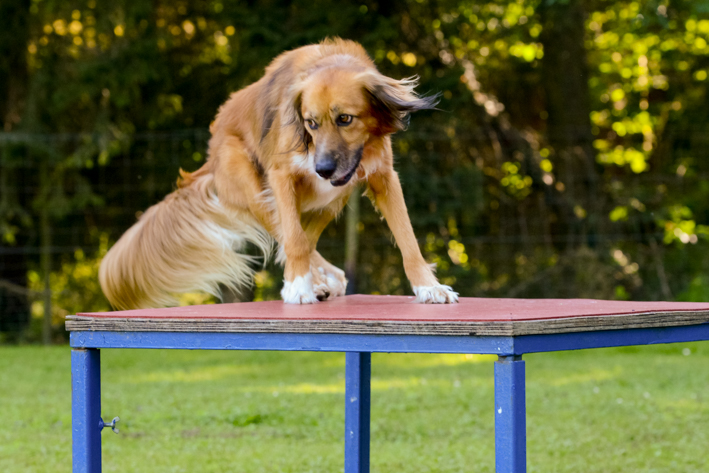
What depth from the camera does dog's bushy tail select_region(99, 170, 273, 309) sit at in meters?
3.42

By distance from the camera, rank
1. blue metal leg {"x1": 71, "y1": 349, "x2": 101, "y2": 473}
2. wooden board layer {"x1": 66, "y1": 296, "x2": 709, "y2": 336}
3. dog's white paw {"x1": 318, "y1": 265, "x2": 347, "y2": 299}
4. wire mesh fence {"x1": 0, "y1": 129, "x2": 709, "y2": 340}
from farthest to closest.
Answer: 1. wire mesh fence {"x1": 0, "y1": 129, "x2": 709, "y2": 340}
2. dog's white paw {"x1": 318, "y1": 265, "x2": 347, "y2": 299}
3. blue metal leg {"x1": 71, "y1": 349, "x2": 101, "y2": 473}
4. wooden board layer {"x1": 66, "y1": 296, "x2": 709, "y2": 336}

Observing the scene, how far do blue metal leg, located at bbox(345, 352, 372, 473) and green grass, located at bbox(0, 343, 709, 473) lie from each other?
0.92 metres

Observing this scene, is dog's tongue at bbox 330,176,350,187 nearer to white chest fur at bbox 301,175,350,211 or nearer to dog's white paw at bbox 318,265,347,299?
white chest fur at bbox 301,175,350,211

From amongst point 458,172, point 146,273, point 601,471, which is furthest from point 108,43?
point 601,471

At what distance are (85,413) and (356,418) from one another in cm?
117

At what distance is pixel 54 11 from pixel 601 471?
821cm

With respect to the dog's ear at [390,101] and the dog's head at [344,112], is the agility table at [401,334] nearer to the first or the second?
the dog's head at [344,112]

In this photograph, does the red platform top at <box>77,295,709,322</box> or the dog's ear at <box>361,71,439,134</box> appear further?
the dog's ear at <box>361,71,439,134</box>

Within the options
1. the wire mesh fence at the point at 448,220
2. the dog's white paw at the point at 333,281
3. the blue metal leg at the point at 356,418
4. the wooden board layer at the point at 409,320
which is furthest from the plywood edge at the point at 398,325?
the wire mesh fence at the point at 448,220

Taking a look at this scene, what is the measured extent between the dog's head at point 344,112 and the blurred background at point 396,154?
5123mm

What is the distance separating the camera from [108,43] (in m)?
9.24

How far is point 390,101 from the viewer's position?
121 inches

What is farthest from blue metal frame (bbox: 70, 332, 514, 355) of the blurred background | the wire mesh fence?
the wire mesh fence

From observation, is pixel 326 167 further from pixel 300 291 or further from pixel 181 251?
pixel 181 251
